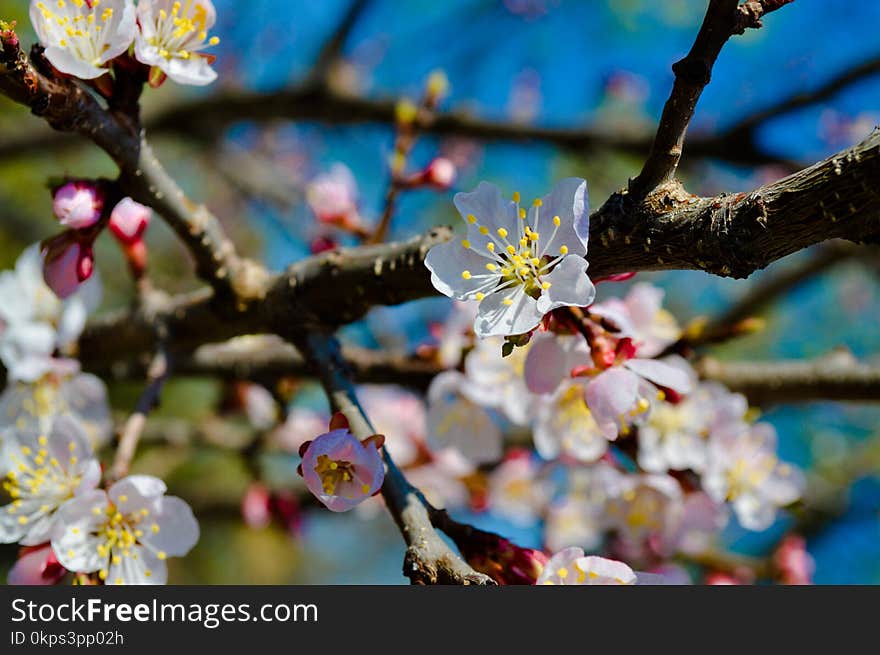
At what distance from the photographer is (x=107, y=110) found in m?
1.25

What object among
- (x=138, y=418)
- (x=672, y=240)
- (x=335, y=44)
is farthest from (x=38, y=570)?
(x=335, y=44)

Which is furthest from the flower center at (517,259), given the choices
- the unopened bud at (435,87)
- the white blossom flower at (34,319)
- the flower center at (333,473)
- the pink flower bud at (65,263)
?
the white blossom flower at (34,319)

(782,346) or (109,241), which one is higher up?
(109,241)

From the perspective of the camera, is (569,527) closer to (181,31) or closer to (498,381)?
(498,381)

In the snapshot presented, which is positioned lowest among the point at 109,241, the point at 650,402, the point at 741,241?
the point at 741,241

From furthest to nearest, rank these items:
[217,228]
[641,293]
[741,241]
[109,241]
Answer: [109,241]
[641,293]
[217,228]
[741,241]

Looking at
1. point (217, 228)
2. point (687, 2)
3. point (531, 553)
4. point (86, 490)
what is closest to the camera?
point (531, 553)

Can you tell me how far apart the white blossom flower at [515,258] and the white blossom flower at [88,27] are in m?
0.56

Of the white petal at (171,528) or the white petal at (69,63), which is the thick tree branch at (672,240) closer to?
the white petal at (171,528)

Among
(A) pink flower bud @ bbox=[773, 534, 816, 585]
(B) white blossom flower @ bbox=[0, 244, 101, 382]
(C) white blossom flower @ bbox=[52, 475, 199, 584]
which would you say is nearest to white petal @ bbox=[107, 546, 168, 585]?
(C) white blossom flower @ bbox=[52, 475, 199, 584]

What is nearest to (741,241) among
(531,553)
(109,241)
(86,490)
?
(531,553)
